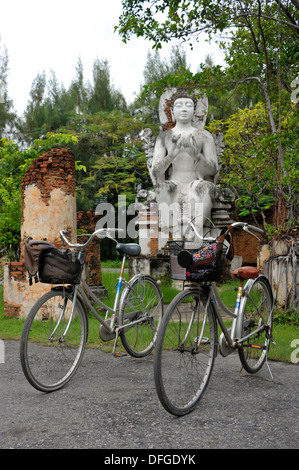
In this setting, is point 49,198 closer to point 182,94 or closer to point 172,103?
point 182,94

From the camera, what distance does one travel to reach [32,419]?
309 cm

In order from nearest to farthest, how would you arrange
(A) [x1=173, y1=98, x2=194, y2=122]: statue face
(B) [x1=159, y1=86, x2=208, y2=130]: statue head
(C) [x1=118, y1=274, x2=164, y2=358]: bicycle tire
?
(C) [x1=118, y1=274, x2=164, y2=358]: bicycle tire
(A) [x1=173, y1=98, x2=194, y2=122]: statue face
(B) [x1=159, y1=86, x2=208, y2=130]: statue head

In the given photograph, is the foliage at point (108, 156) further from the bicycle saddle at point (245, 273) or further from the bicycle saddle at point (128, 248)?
the bicycle saddle at point (245, 273)

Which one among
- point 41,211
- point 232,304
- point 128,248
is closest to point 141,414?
point 128,248

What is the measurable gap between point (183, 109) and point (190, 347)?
7.70 m

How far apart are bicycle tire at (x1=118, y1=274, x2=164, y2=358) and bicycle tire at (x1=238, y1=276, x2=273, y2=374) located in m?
0.80

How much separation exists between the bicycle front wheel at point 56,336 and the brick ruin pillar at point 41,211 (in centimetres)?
284

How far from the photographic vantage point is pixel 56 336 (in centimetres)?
374

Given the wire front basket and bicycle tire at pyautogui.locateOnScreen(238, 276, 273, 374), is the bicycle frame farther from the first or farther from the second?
the wire front basket

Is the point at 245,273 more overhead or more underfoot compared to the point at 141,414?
more overhead

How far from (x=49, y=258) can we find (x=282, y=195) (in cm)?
444

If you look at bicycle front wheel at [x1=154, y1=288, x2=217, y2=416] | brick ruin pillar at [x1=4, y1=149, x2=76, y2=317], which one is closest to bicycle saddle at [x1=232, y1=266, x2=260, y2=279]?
bicycle front wheel at [x1=154, y1=288, x2=217, y2=416]

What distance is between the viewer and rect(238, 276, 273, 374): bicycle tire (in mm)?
3830
